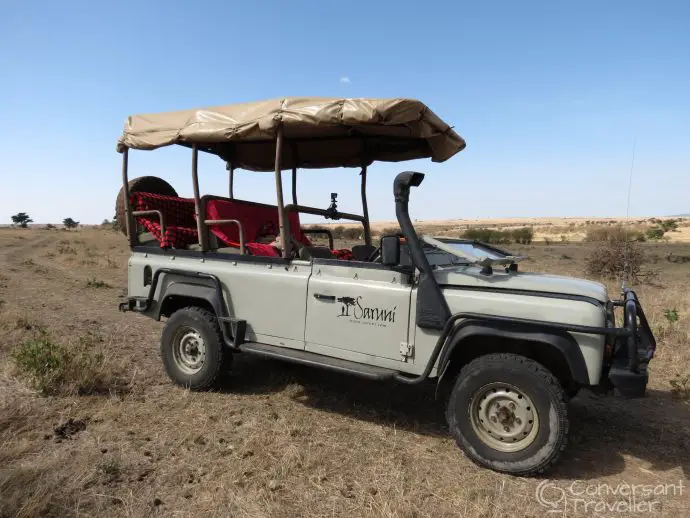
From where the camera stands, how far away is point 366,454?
3934 millimetres

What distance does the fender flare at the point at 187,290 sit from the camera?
5.21m

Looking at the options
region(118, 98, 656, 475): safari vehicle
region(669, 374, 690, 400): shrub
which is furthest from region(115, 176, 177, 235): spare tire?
region(669, 374, 690, 400): shrub

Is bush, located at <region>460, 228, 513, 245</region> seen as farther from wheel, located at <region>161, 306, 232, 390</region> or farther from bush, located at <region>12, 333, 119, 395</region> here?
bush, located at <region>12, 333, 119, 395</region>

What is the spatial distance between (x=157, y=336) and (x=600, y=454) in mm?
6177

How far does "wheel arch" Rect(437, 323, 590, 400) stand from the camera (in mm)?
3490

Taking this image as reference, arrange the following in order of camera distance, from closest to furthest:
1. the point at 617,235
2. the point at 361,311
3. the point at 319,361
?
1. the point at 361,311
2. the point at 319,361
3. the point at 617,235

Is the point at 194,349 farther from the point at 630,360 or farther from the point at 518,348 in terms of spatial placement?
the point at 630,360

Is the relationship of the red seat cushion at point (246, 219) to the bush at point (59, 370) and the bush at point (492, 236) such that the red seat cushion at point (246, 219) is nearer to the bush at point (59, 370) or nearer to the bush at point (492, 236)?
the bush at point (59, 370)

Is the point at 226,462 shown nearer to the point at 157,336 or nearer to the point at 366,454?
the point at 366,454

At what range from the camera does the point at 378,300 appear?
4250 millimetres

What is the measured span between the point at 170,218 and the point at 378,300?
319 cm

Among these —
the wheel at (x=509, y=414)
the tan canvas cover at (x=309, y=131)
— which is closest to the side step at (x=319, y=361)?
the wheel at (x=509, y=414)

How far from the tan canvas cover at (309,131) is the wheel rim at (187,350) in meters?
2.06

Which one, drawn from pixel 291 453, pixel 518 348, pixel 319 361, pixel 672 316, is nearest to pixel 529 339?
pixel 518 348
